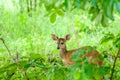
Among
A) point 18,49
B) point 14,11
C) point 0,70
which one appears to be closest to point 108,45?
point 18,49

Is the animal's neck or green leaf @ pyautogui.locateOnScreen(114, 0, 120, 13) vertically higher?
green leaf @ pyautogui.locateOnScreen(114, 0, 120, 13)

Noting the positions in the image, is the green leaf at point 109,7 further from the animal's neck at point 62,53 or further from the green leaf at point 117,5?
the animal's neck at point 62,53

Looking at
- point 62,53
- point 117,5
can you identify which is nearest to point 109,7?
point 117,5

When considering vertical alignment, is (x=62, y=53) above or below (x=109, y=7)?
below

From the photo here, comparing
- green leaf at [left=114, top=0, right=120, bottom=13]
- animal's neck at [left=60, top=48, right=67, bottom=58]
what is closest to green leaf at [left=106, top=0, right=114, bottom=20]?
green leaf at [left=114, top=0, right=120, bottom=13]

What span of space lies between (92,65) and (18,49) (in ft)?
14.7

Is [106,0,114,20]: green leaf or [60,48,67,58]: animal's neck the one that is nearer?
[106,0,114,20]: green leaf

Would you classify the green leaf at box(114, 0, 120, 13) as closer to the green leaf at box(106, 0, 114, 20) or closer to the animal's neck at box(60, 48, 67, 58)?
the green leaf at box(106, 0, 114, 20)

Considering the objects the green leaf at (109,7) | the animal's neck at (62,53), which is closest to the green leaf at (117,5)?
the green leaf at (109,7)

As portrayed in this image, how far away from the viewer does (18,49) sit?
578 cm

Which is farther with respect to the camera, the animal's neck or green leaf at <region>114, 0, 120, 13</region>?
the animal's neck

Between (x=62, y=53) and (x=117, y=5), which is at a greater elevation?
(x=117, y=5)

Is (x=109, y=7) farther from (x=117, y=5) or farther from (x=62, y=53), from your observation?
(x=62, y=53)

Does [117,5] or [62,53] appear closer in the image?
[117,5]
